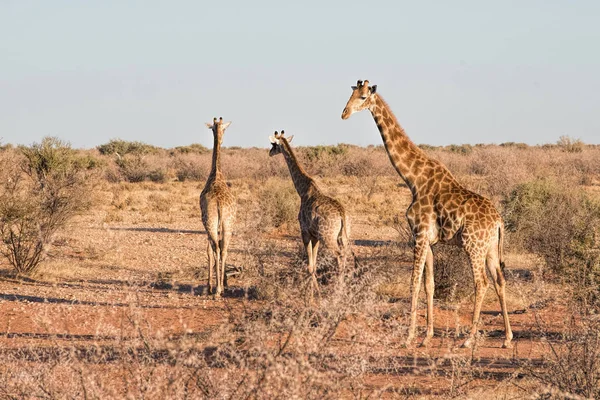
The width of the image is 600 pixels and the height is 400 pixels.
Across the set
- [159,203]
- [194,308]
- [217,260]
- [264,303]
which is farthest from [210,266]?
[159,203]

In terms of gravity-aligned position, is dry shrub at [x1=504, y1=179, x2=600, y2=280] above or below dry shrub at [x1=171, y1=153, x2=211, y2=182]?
below

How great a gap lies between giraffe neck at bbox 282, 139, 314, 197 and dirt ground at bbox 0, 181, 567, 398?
92 cm

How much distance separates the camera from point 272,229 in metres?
21.5

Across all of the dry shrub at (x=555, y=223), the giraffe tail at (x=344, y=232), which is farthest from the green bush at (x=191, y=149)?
the giraffe tail at (x=344, y=232)

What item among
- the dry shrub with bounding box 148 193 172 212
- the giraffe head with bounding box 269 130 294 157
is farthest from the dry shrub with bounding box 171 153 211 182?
the giraffe head with bounding box 269 130 294 157

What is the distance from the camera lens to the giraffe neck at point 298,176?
12.0 meters

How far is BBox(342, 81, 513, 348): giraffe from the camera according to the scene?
9.52 metres

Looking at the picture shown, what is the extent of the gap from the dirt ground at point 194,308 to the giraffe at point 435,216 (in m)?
0.35

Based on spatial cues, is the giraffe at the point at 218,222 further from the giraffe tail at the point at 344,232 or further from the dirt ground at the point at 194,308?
the giraffe tail at the point at 344,232

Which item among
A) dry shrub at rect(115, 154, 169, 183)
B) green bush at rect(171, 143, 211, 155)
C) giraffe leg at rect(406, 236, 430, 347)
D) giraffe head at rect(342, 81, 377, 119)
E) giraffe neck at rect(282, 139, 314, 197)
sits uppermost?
green bush at rect(171, 143, 211, 155)

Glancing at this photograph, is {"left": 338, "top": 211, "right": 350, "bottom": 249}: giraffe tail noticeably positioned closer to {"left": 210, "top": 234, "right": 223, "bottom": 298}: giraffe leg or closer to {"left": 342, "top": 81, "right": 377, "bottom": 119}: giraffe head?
{"left": 342, "top": 81, "right": 377, "bottom": 119}: giraffe head

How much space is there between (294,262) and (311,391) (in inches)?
316

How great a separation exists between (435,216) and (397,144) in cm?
103

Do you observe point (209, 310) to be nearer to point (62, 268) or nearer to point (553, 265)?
point (62, 268)
